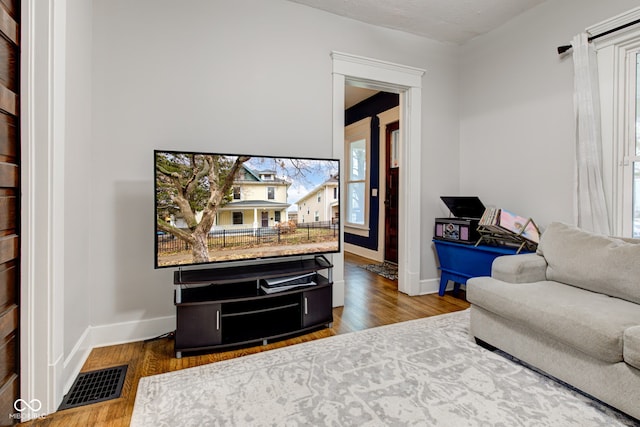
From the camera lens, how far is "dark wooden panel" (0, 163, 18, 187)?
4.35 ft

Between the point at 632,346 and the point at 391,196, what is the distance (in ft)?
11.9

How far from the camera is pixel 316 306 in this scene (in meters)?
2.38

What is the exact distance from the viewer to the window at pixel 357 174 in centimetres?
554

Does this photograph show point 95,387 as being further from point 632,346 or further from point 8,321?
point 632,346

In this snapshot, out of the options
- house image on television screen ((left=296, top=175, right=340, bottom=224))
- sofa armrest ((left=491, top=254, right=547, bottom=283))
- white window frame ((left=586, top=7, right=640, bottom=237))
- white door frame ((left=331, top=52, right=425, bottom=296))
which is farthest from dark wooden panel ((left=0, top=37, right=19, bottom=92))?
white window frame ((left=586, top=7, right=640, bottom=237))

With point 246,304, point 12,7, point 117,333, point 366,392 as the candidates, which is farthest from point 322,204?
point 12,7

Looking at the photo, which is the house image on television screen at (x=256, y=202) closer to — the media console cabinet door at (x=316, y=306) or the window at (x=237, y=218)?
the window at (x=237, y=218)

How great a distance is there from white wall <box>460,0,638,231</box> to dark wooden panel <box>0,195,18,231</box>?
12.1 feet

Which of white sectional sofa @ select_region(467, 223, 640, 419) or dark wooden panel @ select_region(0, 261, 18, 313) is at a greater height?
dark wooden panel @ select_region(0, 261, 18, 313)

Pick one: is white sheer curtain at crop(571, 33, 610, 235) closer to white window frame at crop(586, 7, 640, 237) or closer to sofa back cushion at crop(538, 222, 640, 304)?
white window frame at crop(586, 7, 640, 237)

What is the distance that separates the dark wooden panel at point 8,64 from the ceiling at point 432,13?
2.08m

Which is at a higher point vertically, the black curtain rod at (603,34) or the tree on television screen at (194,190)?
the black curtain rod at (603,34)

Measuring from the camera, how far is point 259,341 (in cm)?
219

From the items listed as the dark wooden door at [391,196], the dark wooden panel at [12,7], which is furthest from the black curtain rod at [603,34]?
the dark wooden panel at [12,7]
